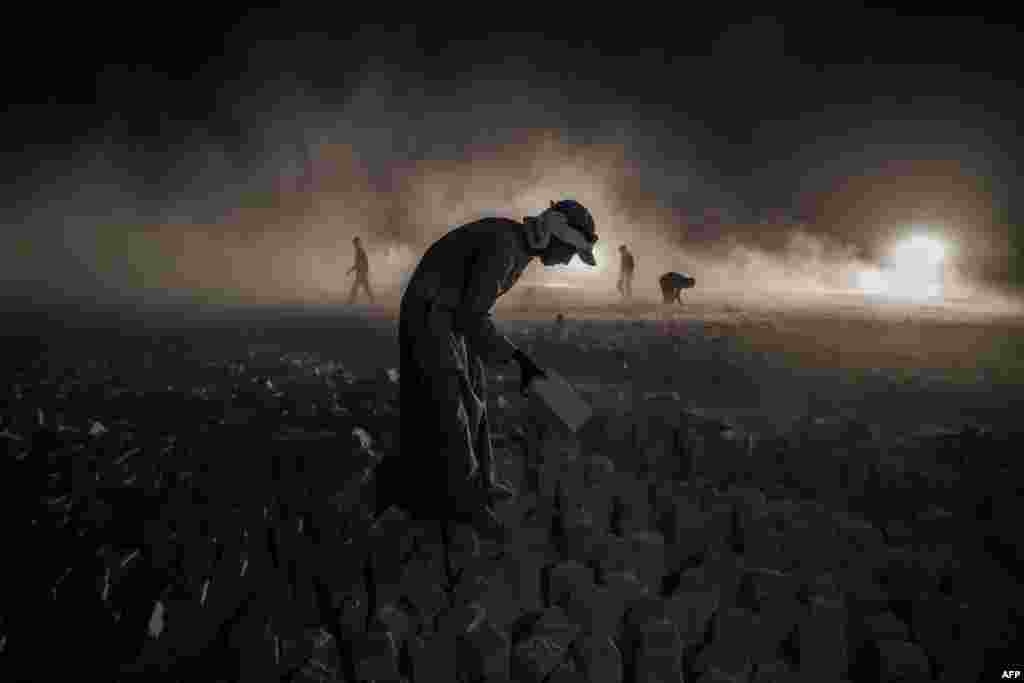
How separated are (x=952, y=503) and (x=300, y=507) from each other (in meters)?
3.81

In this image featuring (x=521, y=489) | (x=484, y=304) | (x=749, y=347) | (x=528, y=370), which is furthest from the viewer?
(x=749, y=347)

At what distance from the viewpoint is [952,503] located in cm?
316

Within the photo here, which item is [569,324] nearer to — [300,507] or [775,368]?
[775,368]

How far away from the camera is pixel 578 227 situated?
9.12 feet

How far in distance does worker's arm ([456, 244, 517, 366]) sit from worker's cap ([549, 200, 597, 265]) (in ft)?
1.20

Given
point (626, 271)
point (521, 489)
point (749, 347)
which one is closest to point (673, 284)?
point (626, 271)

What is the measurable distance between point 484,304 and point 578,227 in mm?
650

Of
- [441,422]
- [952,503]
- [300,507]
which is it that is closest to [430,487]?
[441,422]

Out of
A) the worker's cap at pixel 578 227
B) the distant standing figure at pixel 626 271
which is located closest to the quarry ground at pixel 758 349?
the distant standing figure at pixel 626 271

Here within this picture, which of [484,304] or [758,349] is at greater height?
[484,304]

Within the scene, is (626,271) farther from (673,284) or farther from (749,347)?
(749,347)

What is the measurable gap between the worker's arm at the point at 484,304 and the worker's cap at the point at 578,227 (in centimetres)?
37

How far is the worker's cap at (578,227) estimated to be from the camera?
8.94 feet

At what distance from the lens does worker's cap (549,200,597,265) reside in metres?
2.72
